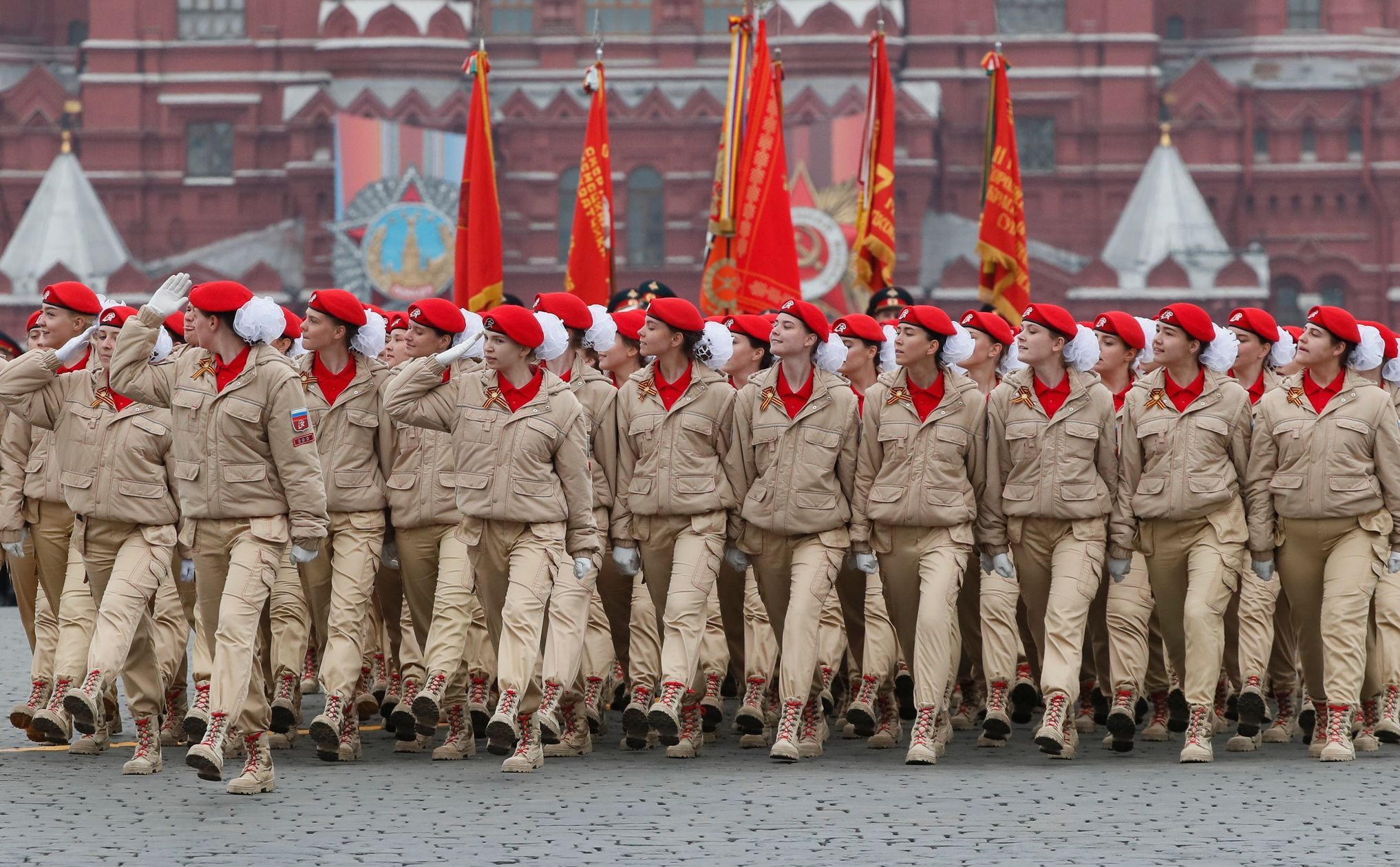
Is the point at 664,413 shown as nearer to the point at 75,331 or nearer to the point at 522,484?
the point at 522,484

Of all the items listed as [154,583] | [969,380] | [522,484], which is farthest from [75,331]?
[969,380]

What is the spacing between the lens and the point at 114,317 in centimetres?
925

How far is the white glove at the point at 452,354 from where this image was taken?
892 centimetres

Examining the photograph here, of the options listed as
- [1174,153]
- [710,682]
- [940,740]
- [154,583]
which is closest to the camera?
[154,583]

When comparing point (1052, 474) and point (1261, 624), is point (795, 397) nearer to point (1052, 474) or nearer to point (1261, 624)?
point (1052, 474)

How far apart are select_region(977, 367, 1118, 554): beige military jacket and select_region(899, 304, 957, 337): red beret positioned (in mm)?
349

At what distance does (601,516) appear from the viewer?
9.55 meters

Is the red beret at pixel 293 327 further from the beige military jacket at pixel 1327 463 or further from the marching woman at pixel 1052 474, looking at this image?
the beige military jacket at pixel 1327 463

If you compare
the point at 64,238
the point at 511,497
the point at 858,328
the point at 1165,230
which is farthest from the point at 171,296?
the point at 64,238

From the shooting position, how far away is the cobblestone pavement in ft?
23.5

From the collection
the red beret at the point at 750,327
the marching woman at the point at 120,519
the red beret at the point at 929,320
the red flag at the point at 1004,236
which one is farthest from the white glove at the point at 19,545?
the red flag at the point at 1004,236

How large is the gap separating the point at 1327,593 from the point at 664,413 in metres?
2.72

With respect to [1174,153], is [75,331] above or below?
below

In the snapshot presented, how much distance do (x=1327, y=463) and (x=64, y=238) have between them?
126ft
